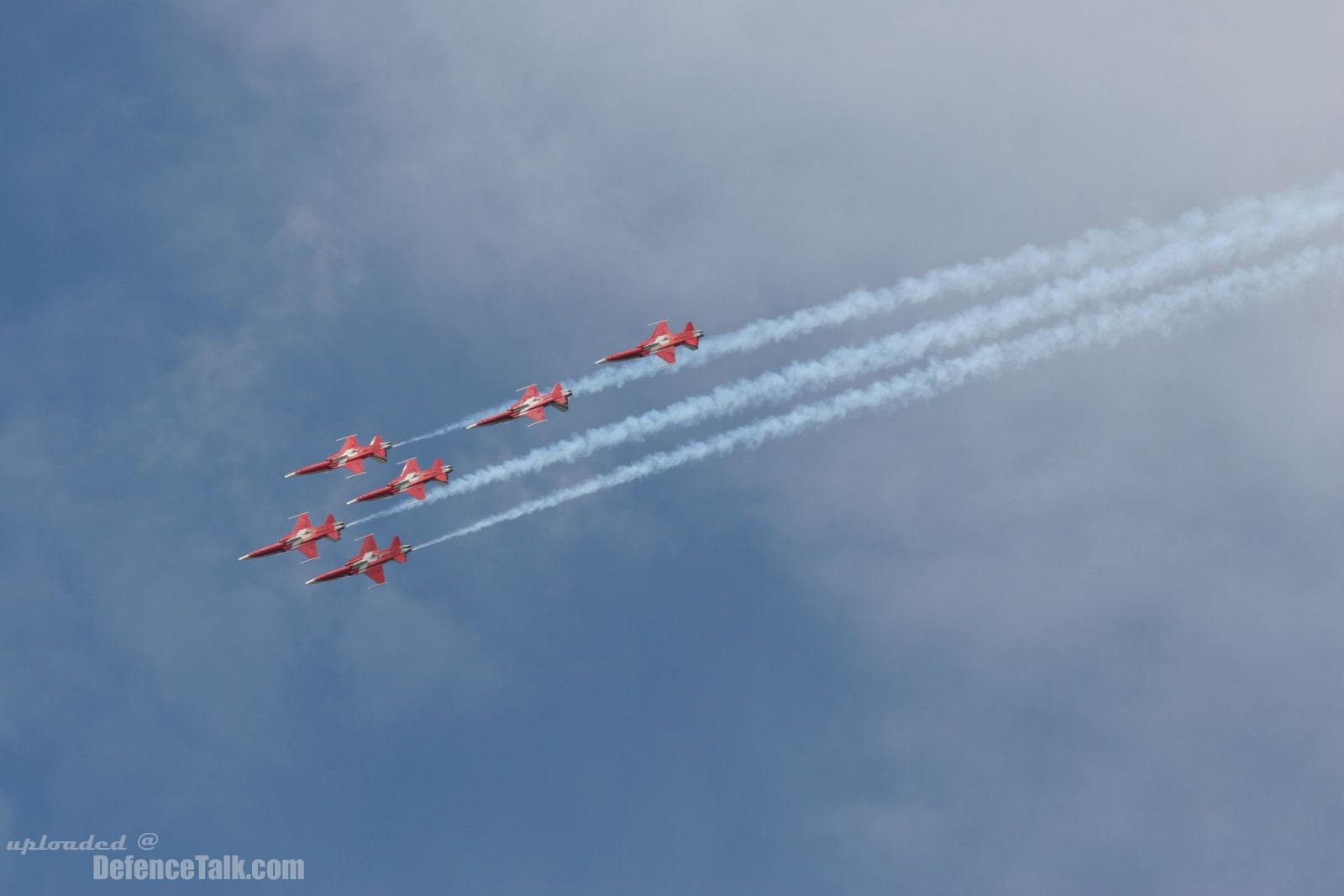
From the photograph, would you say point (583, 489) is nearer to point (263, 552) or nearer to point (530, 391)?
point (530, 391)

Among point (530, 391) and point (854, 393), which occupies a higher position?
point (530, 391)

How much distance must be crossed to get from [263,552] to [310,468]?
6.19 meters

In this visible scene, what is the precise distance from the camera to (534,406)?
132 metres

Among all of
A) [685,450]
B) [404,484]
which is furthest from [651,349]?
[404,484]

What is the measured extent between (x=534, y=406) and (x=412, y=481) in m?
9.25

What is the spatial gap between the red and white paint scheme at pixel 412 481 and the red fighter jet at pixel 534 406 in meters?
3.42

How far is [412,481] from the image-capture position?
134m

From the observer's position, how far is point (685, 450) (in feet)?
415

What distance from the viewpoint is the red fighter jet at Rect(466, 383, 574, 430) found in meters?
132

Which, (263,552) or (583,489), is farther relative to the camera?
(263,552)

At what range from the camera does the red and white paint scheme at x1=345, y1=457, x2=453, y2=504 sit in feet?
436

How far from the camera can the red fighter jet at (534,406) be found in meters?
132

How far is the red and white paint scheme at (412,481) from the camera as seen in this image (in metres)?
133

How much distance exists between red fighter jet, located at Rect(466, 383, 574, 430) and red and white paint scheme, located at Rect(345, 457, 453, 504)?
3415mm
